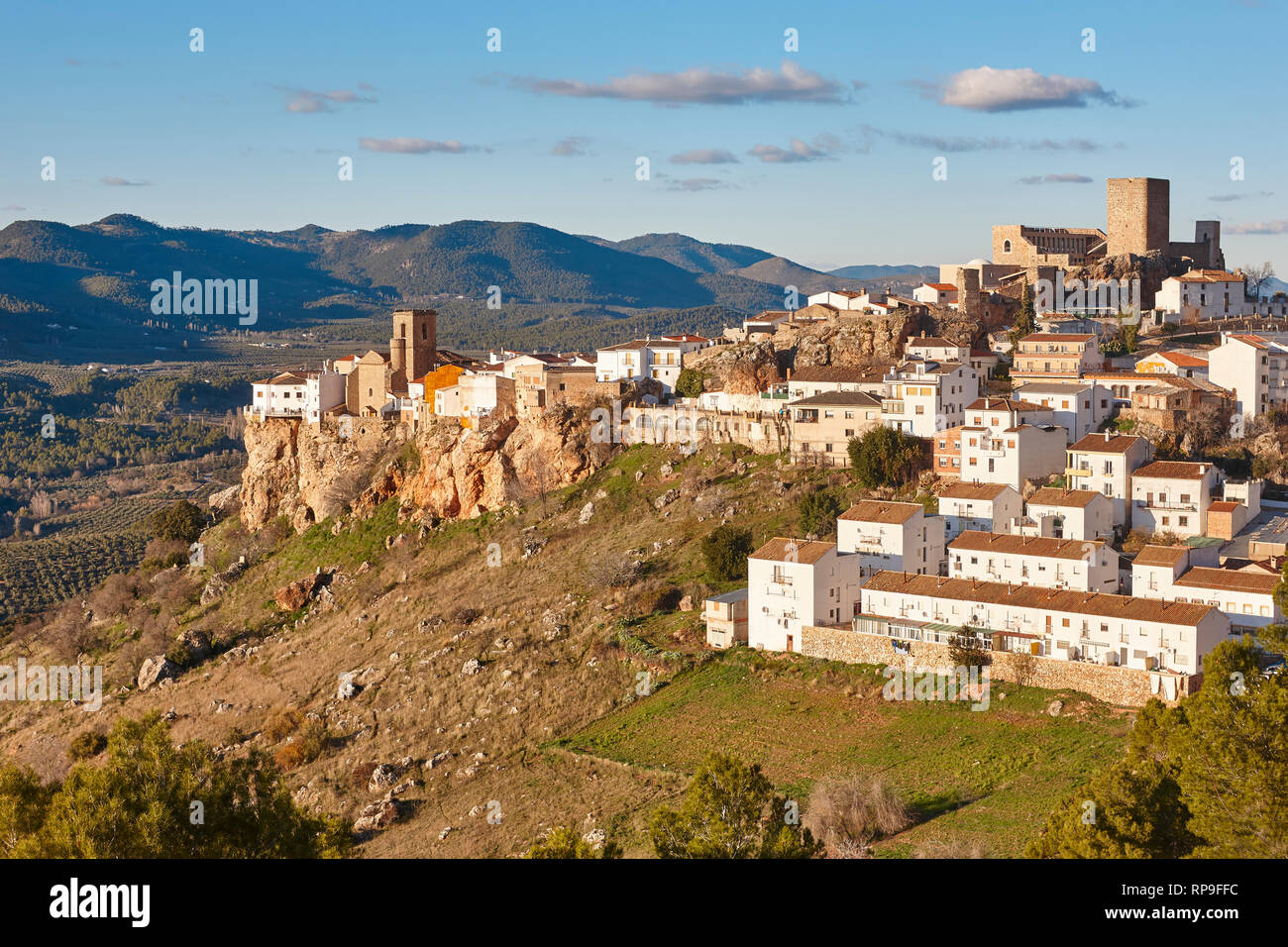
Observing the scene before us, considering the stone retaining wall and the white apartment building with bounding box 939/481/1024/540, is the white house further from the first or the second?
the stone retaining wall

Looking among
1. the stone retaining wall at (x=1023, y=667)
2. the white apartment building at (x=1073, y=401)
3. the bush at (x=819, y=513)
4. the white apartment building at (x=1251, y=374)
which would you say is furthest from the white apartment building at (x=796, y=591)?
the white apartment building at (x=1251, y=374)

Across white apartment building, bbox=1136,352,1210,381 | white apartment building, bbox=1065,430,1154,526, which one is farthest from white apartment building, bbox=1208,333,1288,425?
white apartment building, bbox=1065,430,1154,526

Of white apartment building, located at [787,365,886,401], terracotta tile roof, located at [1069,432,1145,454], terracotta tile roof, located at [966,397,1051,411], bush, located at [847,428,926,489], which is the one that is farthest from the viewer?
white apartment building, located at [787,365,886,401]

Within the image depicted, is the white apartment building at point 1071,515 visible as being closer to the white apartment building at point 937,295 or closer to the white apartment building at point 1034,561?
the white apartment building at point 1034,561

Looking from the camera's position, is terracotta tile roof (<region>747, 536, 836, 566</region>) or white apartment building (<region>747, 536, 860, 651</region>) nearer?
white apartment building (<region>747, 536, 860, 651</region>)

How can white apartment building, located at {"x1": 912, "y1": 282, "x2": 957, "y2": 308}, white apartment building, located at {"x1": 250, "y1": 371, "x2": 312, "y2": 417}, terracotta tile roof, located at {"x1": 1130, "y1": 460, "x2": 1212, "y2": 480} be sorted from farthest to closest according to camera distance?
white apartment building, located at {"x1": 250, "y1": 371, "x2": 312, "y2": 417}, white apartment building, located at {"x1": 912, "y1": 282, "x2": 957, "y2": 308}, terracotta tile roof, located at {"x1": 1130, "y1": 460, "x2": 1212, "y2": 480}
